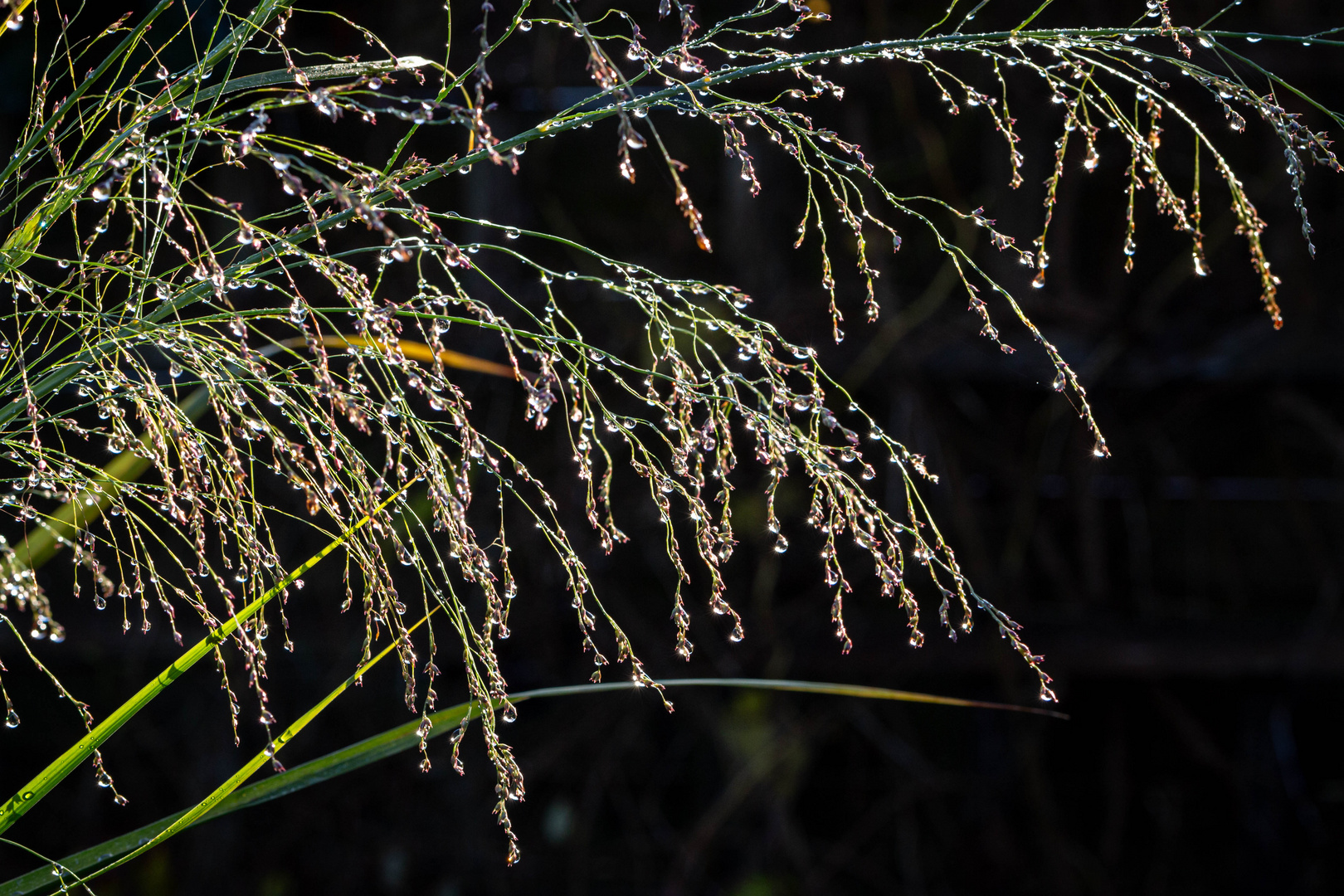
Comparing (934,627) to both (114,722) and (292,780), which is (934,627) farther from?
(114,722)

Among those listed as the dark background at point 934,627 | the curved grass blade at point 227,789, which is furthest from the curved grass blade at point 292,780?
the dark background at point 934,627

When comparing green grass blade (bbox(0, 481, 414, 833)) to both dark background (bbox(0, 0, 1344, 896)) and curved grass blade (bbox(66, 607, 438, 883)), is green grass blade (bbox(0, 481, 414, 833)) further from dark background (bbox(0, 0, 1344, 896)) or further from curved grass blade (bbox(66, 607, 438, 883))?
dark background (bbox(0, 0, 1344, 896))

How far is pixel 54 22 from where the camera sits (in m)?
1.87

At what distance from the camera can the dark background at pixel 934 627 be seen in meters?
2.16

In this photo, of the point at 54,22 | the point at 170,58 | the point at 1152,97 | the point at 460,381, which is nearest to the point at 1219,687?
the point at 460,381

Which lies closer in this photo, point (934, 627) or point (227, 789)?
point (227, 789)

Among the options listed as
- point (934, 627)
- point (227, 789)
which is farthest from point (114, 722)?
point (934, 627)

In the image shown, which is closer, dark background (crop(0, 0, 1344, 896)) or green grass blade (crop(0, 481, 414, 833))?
green grass blade (crop(0, 481, 414, 833))

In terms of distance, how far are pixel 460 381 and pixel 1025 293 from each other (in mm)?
1302

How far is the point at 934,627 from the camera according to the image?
2.21 meters

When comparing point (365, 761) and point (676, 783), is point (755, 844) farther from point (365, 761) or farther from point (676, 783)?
point (365, 761)

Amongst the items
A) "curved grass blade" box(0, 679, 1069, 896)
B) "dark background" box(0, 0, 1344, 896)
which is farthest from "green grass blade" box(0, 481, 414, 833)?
"dark background" box(0, 0, 1344, 896)

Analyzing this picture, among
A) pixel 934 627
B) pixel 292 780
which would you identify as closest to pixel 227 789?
pixel 292 780

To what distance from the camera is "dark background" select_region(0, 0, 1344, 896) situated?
2158mm
